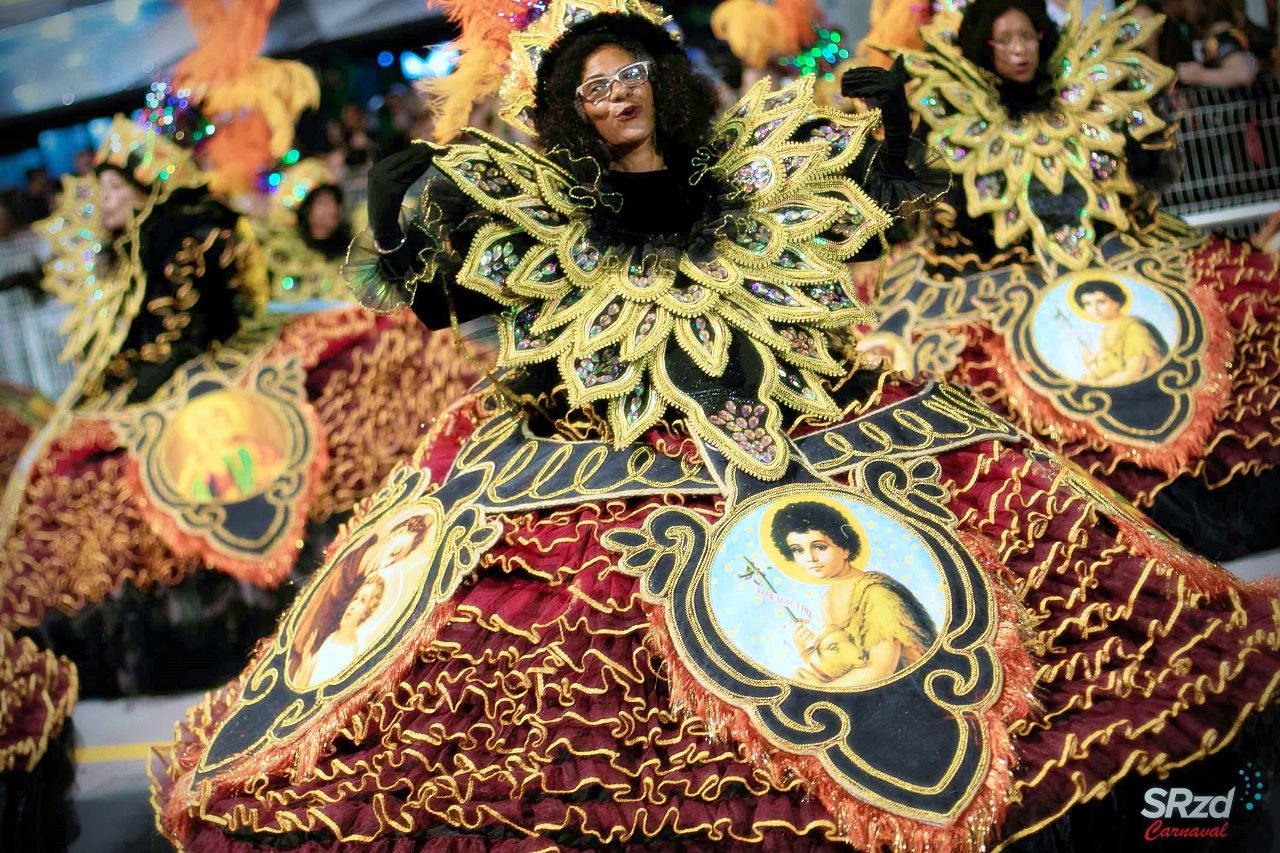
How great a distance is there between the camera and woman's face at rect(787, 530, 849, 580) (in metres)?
2.45

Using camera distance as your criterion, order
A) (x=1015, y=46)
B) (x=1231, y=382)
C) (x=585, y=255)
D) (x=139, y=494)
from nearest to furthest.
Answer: (x=585, y=255), (x=1231, y=382), (x=1015, y=46), (x=139, y=494)

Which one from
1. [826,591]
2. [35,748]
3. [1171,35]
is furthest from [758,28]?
[35,748]

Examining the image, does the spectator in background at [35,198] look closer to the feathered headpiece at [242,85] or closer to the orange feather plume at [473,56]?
the feathered headpiece at [242,85]

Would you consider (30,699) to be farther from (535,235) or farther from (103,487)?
(535,235)

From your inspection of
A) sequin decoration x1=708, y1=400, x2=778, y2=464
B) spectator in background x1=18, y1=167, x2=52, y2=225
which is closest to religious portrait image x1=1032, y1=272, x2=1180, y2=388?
sequin decoration x1=708, y1=400, x2=778, y2=464

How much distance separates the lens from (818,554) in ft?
8.13

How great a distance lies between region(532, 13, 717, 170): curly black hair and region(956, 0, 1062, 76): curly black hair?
152 cm

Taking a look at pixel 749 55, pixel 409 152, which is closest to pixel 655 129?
pixel 409 152

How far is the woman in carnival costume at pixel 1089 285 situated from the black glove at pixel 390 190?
1.67 metres

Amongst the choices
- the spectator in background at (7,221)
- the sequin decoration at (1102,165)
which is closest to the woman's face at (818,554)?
the sequin decoration at (1102,165)

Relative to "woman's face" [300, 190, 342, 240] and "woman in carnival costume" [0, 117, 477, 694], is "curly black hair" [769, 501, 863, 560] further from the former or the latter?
"woman's face" [300, 190, 342, 240]

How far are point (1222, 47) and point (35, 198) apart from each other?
15.0ft

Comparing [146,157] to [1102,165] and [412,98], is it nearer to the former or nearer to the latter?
[412,98]

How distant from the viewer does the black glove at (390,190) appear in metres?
2.69
